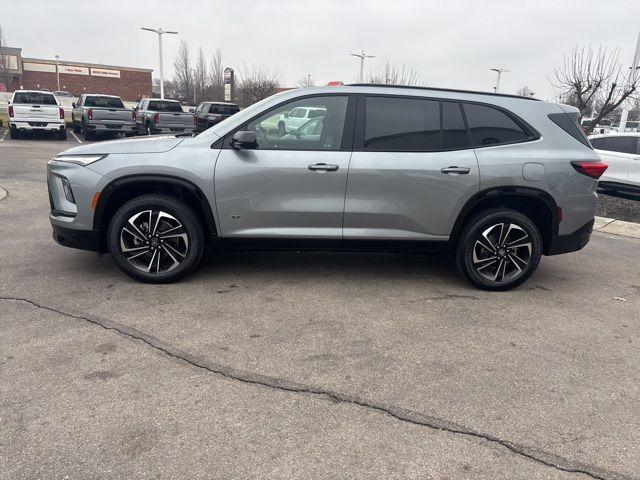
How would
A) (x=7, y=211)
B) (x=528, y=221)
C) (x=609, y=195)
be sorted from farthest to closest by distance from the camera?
(x=609, y=195) → (x=7, y=211) → (x=528, y=221)

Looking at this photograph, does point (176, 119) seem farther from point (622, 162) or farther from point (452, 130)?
point (452, 130)

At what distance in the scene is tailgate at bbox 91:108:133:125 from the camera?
738 inches

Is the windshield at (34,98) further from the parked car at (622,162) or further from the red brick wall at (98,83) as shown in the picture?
the red brick wall at (98,83)

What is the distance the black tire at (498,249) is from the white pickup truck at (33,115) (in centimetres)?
1821

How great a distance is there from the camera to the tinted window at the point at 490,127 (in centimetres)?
482

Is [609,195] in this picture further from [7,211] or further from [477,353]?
[7,211]

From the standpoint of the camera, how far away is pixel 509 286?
16.4 feet

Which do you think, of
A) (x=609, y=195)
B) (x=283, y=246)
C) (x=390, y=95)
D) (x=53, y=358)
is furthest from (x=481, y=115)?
(x=609, y=195)

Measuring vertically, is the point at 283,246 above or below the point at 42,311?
above

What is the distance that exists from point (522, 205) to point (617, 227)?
14.7 feet

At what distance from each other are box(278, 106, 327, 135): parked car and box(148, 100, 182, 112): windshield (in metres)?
17.5

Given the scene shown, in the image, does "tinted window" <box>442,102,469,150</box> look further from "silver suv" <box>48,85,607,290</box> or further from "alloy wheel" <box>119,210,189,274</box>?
"alloy wheel" <box>119,210,189,274</box>

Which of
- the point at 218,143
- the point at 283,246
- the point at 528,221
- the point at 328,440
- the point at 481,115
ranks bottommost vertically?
the point at 328,440

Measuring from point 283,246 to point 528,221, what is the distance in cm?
230
